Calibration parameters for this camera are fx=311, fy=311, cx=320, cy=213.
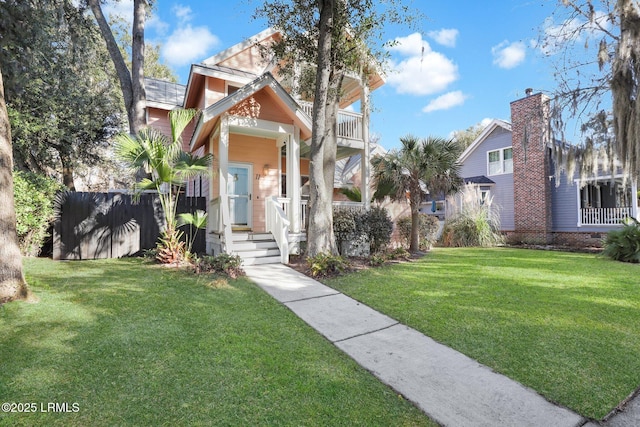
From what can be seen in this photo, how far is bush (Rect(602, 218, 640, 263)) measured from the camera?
9.18 m

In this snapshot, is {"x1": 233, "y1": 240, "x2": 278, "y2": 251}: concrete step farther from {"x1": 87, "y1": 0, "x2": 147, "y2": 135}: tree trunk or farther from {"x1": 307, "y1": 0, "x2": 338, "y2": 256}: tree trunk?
{"x1": 87, "y1": 0, "x2": 147, "y2": 135}: tree trunk

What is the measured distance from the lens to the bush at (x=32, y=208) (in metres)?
7.15

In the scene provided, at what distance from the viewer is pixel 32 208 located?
7.33 meters

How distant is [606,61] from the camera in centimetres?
598

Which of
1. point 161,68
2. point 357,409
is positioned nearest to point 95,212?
point 357,409

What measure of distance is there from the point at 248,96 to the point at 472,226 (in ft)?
35.6

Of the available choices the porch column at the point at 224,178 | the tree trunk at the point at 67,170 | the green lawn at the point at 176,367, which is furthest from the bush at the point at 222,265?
the tree trunk at the point at 67,170

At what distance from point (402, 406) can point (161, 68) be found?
3099 centimetres

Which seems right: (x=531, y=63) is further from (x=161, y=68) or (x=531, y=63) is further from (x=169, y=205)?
(x=161, y=68)

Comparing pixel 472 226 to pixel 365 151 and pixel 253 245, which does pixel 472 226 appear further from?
pixel 253 245

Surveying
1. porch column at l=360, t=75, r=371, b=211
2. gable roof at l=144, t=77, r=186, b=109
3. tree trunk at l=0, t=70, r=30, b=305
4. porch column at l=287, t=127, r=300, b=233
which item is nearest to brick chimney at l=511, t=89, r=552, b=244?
porch column at l=360, t=75, r=371, b=211

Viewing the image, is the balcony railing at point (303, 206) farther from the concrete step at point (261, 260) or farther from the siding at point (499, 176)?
the siding at point (499, 176)

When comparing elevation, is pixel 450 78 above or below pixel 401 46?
above

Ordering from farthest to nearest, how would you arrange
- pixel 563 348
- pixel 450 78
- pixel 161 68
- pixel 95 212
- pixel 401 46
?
pixel 161 68, pixel 450 78, pixel 401 46, pixel 95 212, pixel 563 348
